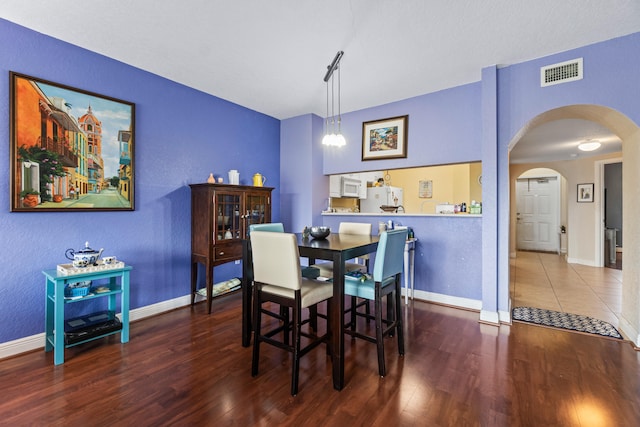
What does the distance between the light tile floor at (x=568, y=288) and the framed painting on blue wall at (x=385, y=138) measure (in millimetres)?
2362

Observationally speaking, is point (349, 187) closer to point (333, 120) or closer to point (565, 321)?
point (333, 120)

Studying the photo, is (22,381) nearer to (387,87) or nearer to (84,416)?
(84,416)

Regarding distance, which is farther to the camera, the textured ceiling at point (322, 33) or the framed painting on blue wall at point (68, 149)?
the framed painting on blue wall at point (68, 149)

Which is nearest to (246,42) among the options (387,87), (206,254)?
(387,87)

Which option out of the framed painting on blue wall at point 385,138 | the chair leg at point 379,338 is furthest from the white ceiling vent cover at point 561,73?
the chair leg at point 379,338

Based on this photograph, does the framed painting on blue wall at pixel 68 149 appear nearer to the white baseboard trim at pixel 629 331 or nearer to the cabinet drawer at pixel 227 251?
the cabinet drawer at pixel 227 251

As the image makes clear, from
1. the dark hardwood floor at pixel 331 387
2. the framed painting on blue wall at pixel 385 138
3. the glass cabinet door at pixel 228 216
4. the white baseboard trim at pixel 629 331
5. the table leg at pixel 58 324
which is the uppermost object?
the framed painting on blue wall at pixel 385 138

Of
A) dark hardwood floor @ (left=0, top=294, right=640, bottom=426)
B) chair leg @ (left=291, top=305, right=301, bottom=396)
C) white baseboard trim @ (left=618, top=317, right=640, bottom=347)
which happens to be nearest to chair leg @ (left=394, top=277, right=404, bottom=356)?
dark hardwood floor @ (left=0, top=294, right=640, bottom=426)

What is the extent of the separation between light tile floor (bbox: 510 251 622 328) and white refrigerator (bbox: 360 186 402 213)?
234 centimetres

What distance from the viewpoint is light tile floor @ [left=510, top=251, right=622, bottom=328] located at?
11.0 ft

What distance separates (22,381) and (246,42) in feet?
9.81

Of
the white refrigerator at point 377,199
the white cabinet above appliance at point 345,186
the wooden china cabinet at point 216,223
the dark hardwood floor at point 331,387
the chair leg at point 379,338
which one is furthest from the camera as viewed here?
the white refrigerator at point 377,199

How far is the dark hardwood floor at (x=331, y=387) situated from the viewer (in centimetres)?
162

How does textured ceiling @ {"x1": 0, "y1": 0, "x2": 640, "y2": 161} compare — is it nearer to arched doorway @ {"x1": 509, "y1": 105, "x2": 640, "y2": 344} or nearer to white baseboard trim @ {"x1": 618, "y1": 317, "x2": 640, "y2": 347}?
arched doorway @ {"x1": 509, "y1": 105, "x2": 640, "y2": 344}
